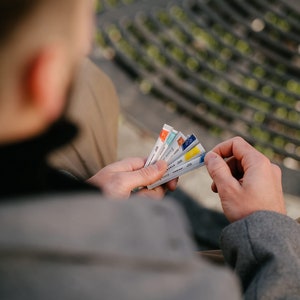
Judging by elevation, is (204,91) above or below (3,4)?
below

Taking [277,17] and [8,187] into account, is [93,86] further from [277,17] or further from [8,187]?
[277,17]

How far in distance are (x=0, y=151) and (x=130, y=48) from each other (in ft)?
11.4

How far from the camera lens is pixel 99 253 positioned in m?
0.83

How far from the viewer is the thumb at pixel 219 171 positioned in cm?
172

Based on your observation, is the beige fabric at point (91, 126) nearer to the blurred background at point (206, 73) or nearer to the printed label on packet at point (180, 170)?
the printed label on packet at point (180, 170)

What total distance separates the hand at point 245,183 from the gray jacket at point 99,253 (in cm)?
71

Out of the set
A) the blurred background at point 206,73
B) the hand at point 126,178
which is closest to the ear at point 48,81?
the hand at point 126,178

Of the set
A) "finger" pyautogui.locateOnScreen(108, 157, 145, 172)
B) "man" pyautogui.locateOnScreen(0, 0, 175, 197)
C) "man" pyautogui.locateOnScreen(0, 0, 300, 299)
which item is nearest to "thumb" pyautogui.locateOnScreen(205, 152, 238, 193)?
"finger" pyautogui.locateOnScreen(108, 157, 145, 172)

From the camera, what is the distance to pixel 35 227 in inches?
31.8

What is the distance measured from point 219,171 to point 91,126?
0.52 m

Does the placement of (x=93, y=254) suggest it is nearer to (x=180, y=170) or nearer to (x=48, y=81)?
(x=48, y=81)

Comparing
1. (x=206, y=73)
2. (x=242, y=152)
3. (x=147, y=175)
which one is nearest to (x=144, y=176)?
(x=147, y=175)

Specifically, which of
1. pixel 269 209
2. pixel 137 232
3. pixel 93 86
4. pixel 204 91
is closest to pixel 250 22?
pixel 204 91

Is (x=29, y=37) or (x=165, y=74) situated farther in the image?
(x=165, y=74)
